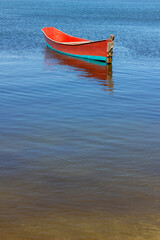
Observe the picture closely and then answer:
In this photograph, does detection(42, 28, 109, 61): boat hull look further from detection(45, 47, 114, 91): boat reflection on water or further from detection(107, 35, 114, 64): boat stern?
detection(45, 47, 114, 91): boat reflection on water

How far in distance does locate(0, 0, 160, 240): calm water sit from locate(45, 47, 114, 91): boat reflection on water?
17 cm

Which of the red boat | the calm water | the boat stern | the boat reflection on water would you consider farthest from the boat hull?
the calm water

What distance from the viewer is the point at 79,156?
9.98 meters

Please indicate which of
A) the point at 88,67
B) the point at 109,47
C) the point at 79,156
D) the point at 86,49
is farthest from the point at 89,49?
the point at 79,156

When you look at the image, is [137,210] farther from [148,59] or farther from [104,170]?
[148,59]

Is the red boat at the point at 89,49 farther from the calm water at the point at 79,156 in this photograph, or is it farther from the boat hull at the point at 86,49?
the calm water at the point at 79,156

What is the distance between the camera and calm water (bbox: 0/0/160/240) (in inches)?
275

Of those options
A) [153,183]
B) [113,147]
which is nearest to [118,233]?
[153,183]

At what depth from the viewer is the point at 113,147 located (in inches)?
418

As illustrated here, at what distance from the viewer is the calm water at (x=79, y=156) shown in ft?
22.9

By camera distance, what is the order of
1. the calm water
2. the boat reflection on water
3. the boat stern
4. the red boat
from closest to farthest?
the calm water < the boat reflection on water < the boat stern < the red boat

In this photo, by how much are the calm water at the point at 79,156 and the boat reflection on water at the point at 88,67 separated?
17 centimetres

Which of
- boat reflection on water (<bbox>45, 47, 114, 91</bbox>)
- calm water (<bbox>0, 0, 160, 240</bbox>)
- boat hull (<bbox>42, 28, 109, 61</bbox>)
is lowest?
calm water (<bbox>0, 0, 160, 240</bbox>)

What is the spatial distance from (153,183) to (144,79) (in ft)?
40.2
